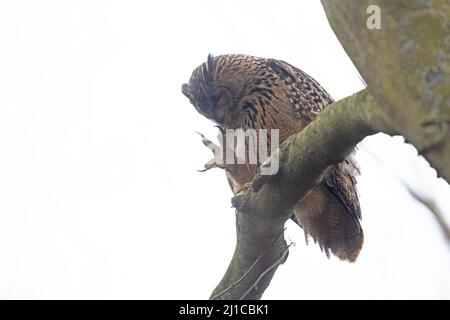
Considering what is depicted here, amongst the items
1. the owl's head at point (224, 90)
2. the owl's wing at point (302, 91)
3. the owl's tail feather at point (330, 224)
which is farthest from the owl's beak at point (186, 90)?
the owl's tail feather at point (330, 224)

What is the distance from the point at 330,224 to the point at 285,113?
909mm

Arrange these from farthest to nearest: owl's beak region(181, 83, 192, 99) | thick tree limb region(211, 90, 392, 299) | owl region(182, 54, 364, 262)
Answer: owl's beak region(181, 83, 192, 99) < owl region(182, 54, 364, 262) < thick tree limb region(211, 90, 392, 299)

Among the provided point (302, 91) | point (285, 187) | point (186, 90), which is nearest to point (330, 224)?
point (302, 91)

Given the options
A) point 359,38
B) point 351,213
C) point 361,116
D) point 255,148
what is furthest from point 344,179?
point 359,38

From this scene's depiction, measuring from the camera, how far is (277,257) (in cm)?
480

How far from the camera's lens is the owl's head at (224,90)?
223 inches

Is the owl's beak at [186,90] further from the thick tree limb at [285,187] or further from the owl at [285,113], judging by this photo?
the thick tree limb at [285,187]

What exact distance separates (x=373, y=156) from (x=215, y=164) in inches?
91.1

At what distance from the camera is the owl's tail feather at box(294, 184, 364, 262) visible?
556 centimetres

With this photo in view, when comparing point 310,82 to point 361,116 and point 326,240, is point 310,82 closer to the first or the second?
point 326,240

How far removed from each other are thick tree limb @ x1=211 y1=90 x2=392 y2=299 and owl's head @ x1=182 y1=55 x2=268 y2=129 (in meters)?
1.17

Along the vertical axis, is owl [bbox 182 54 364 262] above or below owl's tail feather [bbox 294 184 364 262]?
above

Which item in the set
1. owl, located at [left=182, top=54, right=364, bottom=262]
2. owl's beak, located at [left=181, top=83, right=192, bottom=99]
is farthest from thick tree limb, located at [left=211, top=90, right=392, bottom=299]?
owl's beak, located at [left=181, top=83, right=192, bottom=99]

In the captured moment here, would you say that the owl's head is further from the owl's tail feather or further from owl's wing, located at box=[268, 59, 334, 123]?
the owl's tail feather
